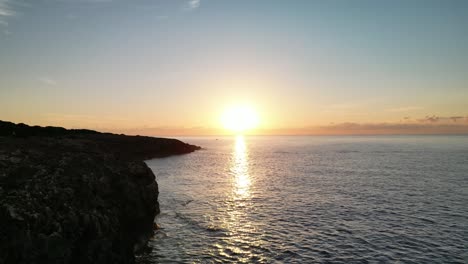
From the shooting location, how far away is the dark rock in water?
493 inches

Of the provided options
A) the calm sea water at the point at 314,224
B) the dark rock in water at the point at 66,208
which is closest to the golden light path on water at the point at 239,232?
the calm sea water at the point at 314,224

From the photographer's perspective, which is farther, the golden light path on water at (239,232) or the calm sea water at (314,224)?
the golden light path on water at (239,232)

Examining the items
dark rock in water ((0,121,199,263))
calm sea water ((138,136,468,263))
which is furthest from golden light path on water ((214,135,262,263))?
dark rock in water ((0,121,199,263))

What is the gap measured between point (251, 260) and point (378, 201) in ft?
83.6

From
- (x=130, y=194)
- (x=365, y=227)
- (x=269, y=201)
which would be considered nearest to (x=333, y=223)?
(x=365, y=227)

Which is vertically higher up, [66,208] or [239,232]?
[66,208]

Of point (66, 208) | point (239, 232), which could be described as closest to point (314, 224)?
point (239, 232)

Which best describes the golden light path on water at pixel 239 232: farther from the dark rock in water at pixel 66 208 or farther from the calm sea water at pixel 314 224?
the dark rock in water at pixel 66 208

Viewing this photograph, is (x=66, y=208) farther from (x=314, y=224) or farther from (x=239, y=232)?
(x=314, y=224)

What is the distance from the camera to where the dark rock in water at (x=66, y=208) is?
12.5 meters

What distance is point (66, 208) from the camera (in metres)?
14.9

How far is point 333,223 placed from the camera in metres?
28.8

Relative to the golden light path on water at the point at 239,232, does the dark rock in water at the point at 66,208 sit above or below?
above

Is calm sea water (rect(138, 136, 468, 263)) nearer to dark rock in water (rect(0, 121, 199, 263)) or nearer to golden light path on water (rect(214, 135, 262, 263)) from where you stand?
golden light path on water (rect(214, 135, 262, 263))
